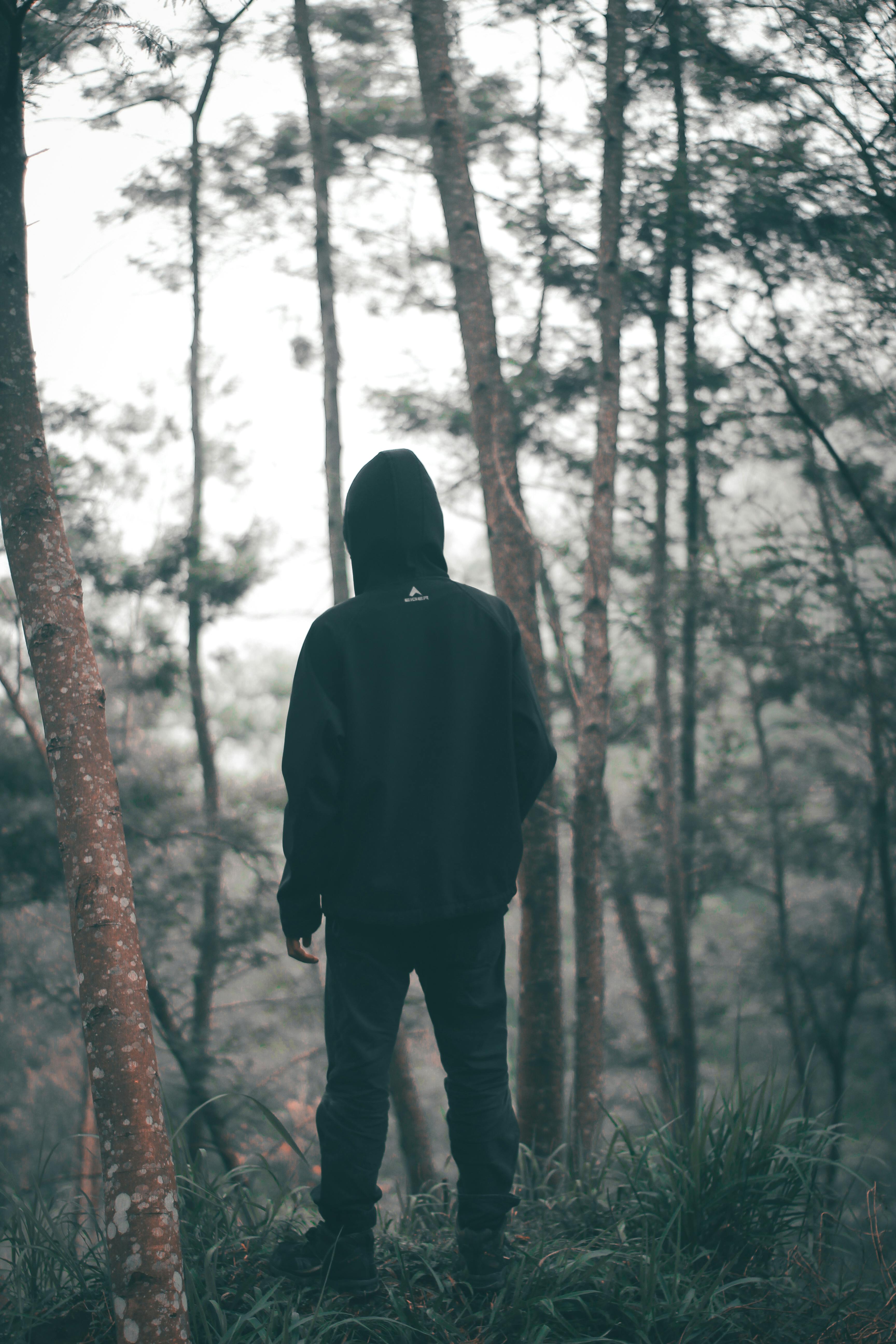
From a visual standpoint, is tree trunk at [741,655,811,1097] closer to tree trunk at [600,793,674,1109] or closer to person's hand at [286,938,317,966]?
tree trunk at [600,793,674,1109]

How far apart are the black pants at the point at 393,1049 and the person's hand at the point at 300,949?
61 mm

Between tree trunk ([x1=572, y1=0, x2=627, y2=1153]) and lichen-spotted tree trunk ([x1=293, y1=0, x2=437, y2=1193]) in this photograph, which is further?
lichen-spotted tree trunk ([x1=293, y1=0, x2=437, y2=1193])

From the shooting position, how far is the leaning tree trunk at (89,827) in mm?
1824

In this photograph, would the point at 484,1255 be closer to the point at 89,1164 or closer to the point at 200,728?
the point at 89,1164

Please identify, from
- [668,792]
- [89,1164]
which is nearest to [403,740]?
[89,1164]

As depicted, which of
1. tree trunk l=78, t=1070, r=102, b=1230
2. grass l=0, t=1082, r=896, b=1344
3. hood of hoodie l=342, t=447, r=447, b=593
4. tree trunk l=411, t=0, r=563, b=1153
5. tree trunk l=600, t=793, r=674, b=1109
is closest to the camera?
grass l=0, t=1082, r=896, b=1344

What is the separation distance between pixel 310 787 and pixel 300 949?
44cm

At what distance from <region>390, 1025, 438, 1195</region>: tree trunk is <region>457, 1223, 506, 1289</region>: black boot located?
4.26 meters

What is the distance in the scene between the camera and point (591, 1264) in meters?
2.31

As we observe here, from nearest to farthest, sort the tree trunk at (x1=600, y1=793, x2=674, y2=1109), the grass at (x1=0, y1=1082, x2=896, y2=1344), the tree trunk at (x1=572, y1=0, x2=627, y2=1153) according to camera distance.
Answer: the grass at (x1=0, y1=1082, x2=896, y2=1344)
the tree trunk at (x1=572, y1=0, x2=627, y2=1153)
the tree trunk at (x1=600, y1=793, x2=674, y2=1109)

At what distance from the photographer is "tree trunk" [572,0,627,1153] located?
4328 millimetres

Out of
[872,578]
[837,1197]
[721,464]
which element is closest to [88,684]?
[837,1197]

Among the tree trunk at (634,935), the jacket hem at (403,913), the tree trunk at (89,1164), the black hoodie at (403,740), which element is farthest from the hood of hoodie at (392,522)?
the tree trunk at (634,935)

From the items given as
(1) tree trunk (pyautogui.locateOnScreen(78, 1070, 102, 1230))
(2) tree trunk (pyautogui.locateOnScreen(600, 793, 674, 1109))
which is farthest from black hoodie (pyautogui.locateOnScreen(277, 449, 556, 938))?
(2) tree trunk (pyautogui.locateOnScreen(600, 793, 674, 1109))
